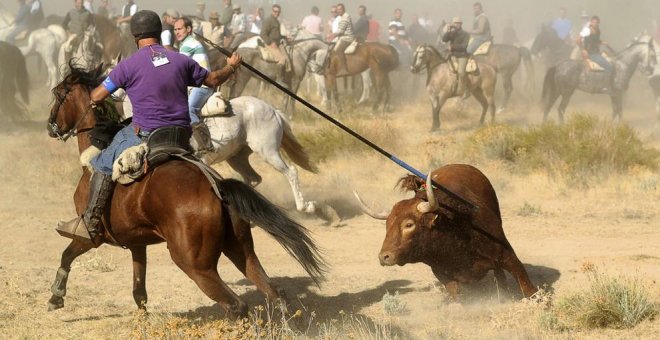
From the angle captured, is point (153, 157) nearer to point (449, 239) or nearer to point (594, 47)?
point (449, 239)

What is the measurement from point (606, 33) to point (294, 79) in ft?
88.5

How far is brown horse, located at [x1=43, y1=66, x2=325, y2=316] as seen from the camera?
6531 millimetres

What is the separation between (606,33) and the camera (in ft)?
148

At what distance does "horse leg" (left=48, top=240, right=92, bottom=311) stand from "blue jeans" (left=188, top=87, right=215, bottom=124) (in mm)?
3370

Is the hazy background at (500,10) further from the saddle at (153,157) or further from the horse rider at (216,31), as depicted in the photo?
the saddle at (153,157)

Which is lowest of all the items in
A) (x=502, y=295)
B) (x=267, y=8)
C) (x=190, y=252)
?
(x=267, y=8)

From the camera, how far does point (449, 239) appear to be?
25.9 feet

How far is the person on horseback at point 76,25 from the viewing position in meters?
21.9

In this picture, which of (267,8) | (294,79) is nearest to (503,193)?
(294,79)

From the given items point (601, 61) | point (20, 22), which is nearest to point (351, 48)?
point (601, 61)

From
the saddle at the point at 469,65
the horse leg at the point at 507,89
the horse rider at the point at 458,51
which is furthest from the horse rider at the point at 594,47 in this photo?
the horse rider at the point at 458,51

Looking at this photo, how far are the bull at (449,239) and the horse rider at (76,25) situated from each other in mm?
15339

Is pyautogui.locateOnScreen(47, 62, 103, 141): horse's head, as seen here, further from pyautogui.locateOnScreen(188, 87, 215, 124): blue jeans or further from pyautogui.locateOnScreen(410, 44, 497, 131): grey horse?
pyautogui.locateOnScreen(410, 44, 497, 131): grey horse

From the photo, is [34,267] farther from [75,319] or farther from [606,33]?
[606,33]
